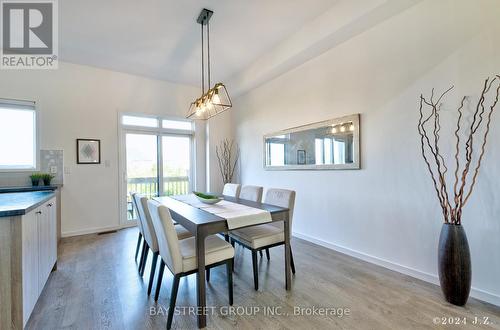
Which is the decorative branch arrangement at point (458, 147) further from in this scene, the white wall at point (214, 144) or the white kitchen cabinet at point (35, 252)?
the white wall at point (214, 144)

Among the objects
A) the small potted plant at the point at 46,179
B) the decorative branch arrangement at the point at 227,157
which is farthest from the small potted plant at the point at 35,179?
the decorative branch arrangement at the point at 227,157

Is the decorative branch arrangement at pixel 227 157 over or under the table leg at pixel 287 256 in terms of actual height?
over

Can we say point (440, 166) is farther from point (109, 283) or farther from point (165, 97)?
point (165, 97)

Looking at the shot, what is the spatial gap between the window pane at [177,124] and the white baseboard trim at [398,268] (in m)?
3.45

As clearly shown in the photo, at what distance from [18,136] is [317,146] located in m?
4.80

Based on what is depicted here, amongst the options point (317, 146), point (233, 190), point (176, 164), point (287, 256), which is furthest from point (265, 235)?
point (176, 164)

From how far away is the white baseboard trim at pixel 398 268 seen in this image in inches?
75.8

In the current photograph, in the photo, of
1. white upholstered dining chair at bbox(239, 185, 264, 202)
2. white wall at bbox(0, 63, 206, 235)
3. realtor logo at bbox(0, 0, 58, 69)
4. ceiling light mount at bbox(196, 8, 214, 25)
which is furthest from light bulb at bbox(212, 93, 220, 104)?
A: white wall at bbox(0, 63, 206, 235)

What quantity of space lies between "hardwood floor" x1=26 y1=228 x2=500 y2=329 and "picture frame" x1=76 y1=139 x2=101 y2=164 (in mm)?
1803

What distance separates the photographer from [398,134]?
98.2 inches

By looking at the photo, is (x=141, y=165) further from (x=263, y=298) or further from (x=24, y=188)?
(x=263, y=298)

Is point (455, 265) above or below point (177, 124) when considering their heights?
below

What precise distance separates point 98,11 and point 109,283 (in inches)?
121

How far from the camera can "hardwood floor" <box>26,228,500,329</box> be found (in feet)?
5.65
